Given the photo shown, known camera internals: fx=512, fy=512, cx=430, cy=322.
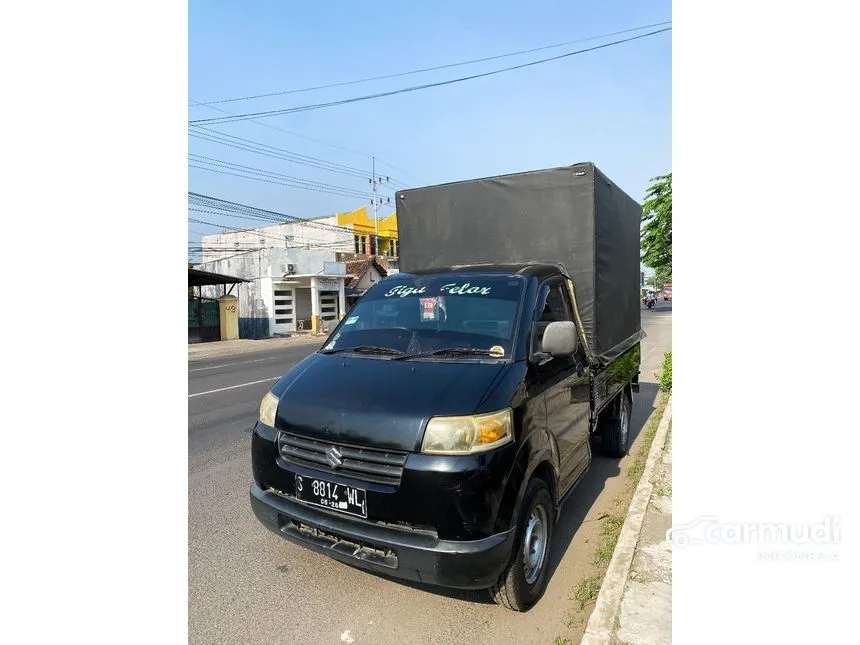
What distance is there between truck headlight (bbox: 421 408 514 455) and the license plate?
16.7 inches

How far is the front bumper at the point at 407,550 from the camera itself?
2371 millimetres

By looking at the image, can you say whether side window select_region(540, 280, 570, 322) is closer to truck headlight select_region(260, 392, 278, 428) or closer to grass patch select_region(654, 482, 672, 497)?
grass patch select_region(654, 482, 672, 497)

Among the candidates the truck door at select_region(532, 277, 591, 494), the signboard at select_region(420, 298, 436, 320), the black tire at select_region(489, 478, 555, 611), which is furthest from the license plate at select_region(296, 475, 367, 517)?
the signboard at select_region(420, 298, 436, 320)

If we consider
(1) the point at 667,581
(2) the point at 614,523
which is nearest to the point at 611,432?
(2) the point at 614,523

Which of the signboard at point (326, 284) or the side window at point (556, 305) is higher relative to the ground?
the signboard at point (326, 284)

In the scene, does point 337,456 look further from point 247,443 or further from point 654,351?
point 654,351

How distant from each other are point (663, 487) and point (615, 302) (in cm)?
178

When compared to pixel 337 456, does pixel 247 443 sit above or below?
below

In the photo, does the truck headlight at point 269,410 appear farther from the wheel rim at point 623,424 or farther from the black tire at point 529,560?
the wheel rim at point 623,424

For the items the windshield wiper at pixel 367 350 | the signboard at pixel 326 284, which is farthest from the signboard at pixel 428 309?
the signboard at pixel 326 284

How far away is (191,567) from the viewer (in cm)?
328

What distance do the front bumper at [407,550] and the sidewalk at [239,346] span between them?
55.8 feet

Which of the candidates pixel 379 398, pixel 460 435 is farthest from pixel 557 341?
pixel 379 398

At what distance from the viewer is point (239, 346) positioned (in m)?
22.4
